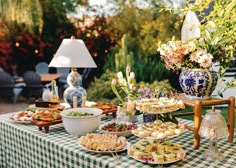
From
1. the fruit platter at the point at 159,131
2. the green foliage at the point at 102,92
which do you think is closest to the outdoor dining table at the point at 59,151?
the fruit platter at the point at 159,131

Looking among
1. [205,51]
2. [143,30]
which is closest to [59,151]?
[205,51]

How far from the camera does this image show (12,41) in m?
8.57

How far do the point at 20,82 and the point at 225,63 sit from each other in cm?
671

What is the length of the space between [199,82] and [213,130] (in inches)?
13.6

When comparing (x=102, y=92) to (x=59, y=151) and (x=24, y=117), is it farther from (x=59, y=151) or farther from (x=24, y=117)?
(x=59, y=151)

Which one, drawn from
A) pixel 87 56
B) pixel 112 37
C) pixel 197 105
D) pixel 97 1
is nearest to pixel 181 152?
pixel 197 105

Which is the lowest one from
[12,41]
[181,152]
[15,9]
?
[181,152]

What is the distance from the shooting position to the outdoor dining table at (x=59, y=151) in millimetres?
1548

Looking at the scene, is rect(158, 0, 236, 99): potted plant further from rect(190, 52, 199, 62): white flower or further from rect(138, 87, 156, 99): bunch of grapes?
rect(138, 87, 156, 99): bunch of grapes

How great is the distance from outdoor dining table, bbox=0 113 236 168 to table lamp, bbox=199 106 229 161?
0.12 feet

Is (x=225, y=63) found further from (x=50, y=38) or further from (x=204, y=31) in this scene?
(x=50, y=38)

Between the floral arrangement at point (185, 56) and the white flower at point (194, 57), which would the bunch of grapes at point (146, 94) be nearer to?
the floral arrangement at point (185, 56)

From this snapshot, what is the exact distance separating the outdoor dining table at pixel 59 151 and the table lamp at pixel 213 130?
4cm

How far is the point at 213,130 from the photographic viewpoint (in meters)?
1.52
